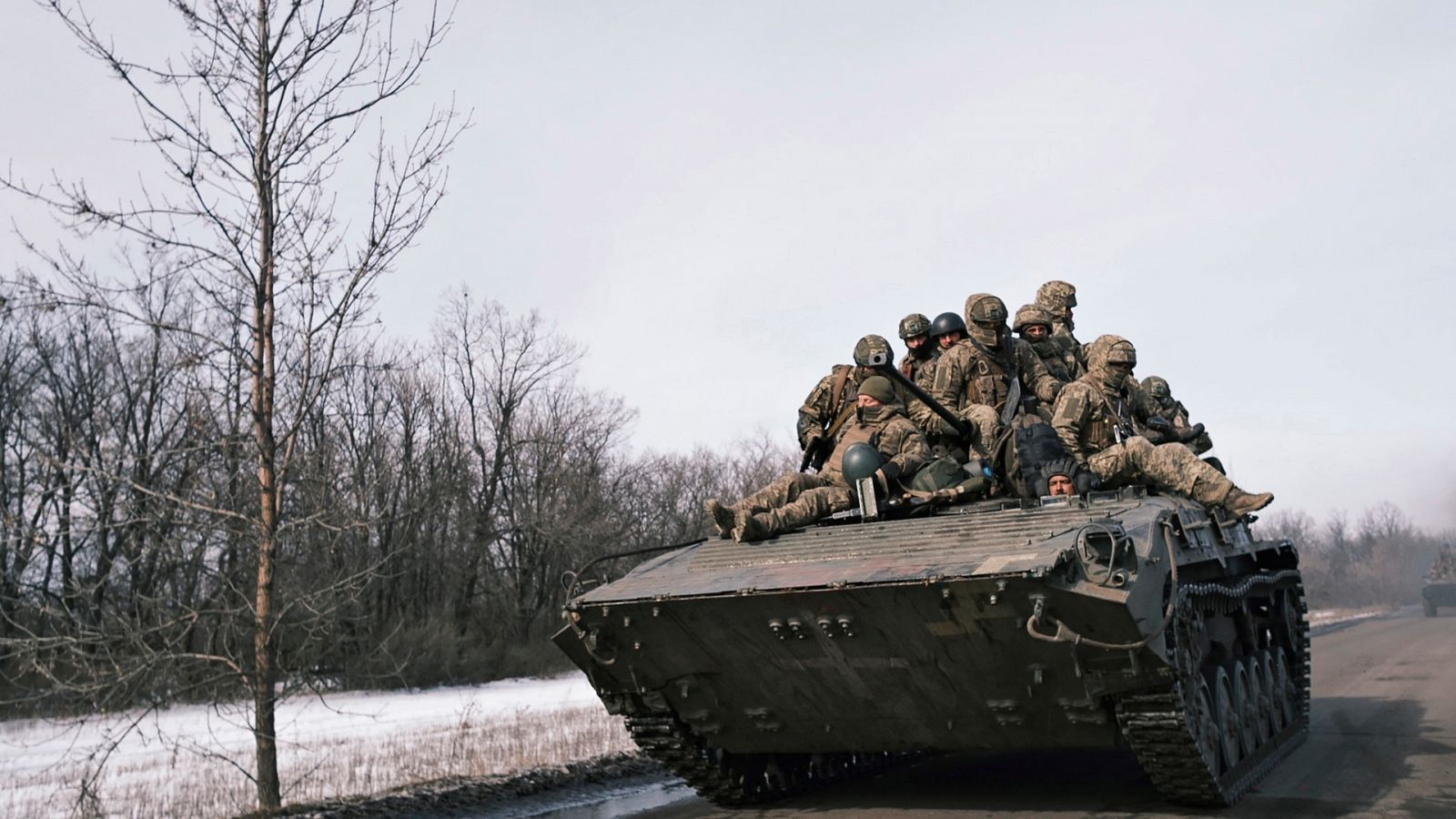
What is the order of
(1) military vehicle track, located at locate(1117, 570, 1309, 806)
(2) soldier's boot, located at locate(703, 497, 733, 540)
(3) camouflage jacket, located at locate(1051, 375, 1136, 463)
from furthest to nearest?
(3) camouflage jacket, located at locate(1051, 375, 1136, 463) → (2) soldier's boot, located at locate(703, 497, 733, 540) → (1) military vehicle track, located at locate(1117, 570, 1309, 806)

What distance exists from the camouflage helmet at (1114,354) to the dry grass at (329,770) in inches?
204

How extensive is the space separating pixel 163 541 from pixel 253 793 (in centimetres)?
276

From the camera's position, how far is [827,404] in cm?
1002

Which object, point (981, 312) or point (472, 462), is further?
point (472, 462)

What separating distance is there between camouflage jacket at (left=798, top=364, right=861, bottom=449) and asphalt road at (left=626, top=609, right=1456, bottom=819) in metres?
2.63

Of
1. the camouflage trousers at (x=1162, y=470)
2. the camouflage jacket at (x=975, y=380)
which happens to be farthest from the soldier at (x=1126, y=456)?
the camouflage jacket at (x=975, y=380)

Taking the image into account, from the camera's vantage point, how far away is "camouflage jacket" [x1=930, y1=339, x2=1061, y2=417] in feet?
33.4

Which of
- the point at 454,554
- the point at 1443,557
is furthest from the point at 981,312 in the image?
the point at 1443,557

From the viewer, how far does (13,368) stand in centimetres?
2788

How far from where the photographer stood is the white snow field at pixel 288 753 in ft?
30.5

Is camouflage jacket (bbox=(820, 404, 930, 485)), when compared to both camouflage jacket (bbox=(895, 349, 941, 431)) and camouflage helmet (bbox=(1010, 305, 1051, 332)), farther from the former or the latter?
camouflage helmet (bbox=(1010, 305, 1051, 332))

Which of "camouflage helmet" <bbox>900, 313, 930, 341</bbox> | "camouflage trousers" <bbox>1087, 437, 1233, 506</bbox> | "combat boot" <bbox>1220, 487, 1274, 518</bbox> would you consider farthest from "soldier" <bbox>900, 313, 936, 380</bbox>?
"combat boot" <bbox>1220, 487, 1274, 518</bbox>

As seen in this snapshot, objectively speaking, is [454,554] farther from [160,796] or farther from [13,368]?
[160,796]

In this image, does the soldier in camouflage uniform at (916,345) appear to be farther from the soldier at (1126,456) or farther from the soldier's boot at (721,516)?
the soldier's boot at (721,516)
